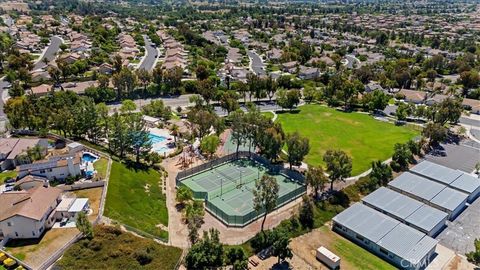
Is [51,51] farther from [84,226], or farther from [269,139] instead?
[84,226]

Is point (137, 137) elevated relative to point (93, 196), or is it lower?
elevated

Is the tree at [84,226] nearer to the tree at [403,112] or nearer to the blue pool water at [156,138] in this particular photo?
the blue pool water at [156,138]

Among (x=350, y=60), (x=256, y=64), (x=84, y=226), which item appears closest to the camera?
(x=84, y=226)

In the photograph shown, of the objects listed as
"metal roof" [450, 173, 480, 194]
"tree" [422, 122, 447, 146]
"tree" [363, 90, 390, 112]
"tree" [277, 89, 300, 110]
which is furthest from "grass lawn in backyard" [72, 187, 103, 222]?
"tree" [363, 90, 390, 112]

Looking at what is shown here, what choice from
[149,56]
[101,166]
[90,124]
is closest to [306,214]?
[101,166]

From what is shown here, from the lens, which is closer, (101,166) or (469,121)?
(101,166)

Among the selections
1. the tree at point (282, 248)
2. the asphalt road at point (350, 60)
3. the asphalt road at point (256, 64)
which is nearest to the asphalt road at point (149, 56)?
the asphalt road at point (256, 64)

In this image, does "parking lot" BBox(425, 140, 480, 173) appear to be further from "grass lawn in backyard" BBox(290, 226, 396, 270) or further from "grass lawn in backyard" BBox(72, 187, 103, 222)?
"grass lawn in backyard" BBox(72, 187, 103, 222)

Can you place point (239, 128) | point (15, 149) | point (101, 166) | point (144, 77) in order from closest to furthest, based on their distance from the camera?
1. point (101, 166)
2. point (15, 149)
3. point (239, 128)
4. point (144, 77)
